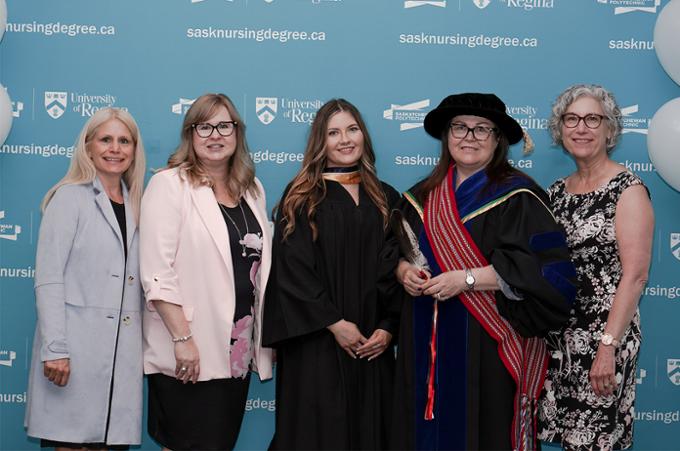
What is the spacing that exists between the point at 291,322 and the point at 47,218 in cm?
117

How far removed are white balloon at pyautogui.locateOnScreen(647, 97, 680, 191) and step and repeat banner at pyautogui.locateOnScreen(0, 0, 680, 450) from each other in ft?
1.31

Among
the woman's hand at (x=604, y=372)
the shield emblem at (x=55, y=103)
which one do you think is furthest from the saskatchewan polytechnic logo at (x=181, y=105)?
the woman's hand at (x=604, y=372)

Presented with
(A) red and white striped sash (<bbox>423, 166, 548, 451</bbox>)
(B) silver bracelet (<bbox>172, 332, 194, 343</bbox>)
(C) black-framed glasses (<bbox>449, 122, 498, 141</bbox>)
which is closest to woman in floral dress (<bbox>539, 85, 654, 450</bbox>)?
(A) red and white striped sash (<bbox>423, 166, 548, 451</bbox>)

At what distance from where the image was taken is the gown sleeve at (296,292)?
3.22 metres

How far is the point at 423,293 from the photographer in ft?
10.2

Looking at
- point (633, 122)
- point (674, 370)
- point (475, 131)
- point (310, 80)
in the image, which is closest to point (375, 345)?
point (475, 131)

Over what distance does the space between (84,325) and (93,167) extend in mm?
720

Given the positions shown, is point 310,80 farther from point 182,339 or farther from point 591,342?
point 591,342

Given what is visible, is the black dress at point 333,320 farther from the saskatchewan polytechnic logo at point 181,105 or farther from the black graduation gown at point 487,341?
the saskatchewan polytechnic logo at point 181,105

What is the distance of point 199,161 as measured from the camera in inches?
134

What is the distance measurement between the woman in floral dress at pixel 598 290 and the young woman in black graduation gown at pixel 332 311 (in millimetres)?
780

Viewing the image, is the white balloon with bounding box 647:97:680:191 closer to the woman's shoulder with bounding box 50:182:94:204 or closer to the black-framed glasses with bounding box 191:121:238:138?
the black-framed glasses with bounding box 191:121:238:138

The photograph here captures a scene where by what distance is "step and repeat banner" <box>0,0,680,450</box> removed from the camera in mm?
4031

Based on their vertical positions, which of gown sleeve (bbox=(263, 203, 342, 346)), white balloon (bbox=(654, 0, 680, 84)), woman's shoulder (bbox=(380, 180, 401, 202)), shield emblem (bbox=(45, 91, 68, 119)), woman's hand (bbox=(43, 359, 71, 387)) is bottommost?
woman's hand (bbox=(43, 359, 71, 387))
